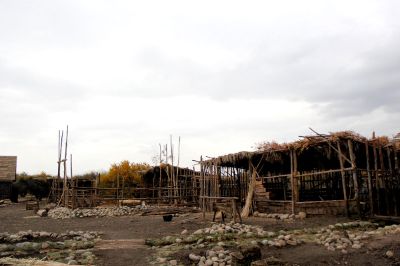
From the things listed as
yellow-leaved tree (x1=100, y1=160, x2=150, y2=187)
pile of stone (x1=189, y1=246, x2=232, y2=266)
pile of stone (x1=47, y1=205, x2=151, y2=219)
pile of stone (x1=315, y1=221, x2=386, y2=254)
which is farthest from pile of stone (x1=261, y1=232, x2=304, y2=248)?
yellow-leaved tree (x1=100, y1=160, x2=150, y2=187)

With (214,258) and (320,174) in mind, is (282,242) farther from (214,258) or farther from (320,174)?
(320,174)

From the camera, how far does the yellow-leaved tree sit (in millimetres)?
36844

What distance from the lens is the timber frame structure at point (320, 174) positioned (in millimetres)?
15070

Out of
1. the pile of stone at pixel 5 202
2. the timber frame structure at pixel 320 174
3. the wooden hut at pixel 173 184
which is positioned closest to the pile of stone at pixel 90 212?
the wooden hut at pixel 173 184

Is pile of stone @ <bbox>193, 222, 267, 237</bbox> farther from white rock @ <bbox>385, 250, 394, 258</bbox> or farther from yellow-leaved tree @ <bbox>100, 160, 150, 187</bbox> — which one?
yellow-leaved tree @ <bbox>100, 160, 150, 187</bbox>

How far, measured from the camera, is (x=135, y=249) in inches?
425

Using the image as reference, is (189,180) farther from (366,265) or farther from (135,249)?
(366,265)

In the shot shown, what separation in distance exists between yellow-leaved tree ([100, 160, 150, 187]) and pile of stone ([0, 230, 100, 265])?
2264 centimetres

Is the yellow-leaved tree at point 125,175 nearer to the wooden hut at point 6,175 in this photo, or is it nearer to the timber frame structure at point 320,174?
the wooden hut at point 6,175

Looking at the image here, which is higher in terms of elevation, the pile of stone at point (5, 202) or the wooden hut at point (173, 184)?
the wooden hut at point (173, 184)

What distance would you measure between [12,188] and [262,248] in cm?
3647

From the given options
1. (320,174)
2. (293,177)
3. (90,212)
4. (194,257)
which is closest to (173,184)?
(90,212)

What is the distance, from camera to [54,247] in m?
10.9

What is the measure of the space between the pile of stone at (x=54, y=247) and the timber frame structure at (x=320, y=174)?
648 cm
